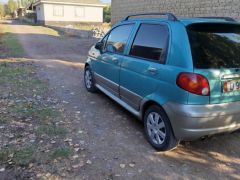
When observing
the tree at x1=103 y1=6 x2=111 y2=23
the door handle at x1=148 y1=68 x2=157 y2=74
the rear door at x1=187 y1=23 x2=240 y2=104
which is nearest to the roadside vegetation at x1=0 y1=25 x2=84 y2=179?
the door handle at x1=148 y1=68 x2=157 y2=74

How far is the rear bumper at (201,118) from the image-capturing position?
3328 millimetres

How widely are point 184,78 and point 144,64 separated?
0.87 m

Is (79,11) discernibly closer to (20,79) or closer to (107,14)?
(107,14)

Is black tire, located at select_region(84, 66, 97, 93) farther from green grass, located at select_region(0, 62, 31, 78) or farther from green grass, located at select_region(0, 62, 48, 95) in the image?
green grass, located at select_region(0, 62, 31, 78)

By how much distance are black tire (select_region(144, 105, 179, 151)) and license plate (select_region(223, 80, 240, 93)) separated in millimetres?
839

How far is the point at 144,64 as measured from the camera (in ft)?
13.4

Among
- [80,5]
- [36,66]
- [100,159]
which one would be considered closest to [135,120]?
[100,159]

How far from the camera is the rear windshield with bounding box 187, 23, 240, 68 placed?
134 inches

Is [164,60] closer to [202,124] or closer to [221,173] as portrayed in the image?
[202,124]

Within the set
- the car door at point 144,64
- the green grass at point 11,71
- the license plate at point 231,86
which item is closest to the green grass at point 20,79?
the green grass at point 11,71

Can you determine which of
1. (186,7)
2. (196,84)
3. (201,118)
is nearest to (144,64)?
(196,84)

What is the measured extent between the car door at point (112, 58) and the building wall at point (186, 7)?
181 inches

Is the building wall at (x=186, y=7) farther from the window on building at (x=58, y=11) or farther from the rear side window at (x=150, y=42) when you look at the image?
the window on building at (x=58, y=11)

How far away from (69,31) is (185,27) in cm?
2364
